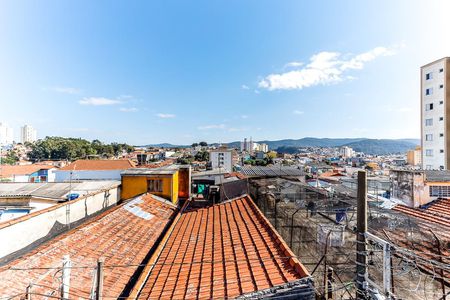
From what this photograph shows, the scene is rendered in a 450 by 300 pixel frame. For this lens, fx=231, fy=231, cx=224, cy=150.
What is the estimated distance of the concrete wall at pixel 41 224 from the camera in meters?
6.86

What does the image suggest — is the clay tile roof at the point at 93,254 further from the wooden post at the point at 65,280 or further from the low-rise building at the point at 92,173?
the low-rise building at the point at 92,173

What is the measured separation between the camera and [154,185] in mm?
14594

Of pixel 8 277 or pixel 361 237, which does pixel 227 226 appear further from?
pixel 8 277

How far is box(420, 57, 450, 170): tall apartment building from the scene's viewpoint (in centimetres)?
3522

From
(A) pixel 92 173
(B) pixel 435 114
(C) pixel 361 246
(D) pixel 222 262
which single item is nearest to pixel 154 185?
(D) pixel 222 262

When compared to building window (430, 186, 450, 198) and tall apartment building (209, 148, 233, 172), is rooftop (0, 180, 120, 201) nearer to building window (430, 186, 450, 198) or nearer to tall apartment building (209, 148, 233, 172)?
building window (430, 186, 450, 198)

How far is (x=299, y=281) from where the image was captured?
13.2 feet

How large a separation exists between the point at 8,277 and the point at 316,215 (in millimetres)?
8983

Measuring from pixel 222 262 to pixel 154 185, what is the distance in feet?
32.7

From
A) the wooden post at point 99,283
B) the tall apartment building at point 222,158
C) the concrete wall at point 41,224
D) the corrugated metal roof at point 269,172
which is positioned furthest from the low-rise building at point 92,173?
the tall apartment building at point 222,158

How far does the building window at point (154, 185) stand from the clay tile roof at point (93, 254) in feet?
9.56

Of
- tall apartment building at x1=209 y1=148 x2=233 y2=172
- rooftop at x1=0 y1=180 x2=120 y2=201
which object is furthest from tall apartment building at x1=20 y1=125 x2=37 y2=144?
rooftop at x1=0 y1=180 x2=120 y2=201

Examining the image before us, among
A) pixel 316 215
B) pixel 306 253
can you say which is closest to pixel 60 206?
pixel 306 253

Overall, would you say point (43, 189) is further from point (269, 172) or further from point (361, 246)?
point (361, 246)
